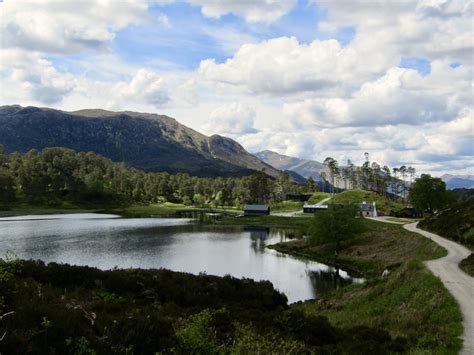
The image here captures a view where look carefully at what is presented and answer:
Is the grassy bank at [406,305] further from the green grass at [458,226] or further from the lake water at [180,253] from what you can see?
the lake water at [180,253]

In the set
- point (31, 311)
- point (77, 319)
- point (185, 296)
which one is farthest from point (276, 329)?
point (31, 311)

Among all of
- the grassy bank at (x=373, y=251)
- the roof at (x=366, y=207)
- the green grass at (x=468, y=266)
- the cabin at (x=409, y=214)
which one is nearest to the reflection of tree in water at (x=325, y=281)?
the grassy bank at (x=373, y=251)

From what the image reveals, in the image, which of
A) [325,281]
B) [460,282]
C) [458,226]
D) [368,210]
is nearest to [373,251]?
[458,226]

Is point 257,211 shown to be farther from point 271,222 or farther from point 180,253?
point 180,253

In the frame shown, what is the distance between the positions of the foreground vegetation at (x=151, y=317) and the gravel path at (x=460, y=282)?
3.87 meters

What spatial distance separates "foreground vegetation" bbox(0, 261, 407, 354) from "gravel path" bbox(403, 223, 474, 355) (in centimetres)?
387

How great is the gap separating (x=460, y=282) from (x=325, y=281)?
31378 mm

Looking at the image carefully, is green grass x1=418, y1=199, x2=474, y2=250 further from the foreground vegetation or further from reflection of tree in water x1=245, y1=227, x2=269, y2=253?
the foreground vegetation

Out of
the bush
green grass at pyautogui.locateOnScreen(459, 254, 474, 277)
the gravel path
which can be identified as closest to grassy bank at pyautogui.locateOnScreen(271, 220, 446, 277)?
the bush

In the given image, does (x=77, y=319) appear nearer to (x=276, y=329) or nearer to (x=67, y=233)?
(x=276, y=329)

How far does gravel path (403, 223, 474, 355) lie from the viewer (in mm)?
20763

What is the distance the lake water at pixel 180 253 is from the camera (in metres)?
65.9

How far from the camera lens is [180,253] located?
3349 inches

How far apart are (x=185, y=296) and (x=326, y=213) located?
71871 millimetres
